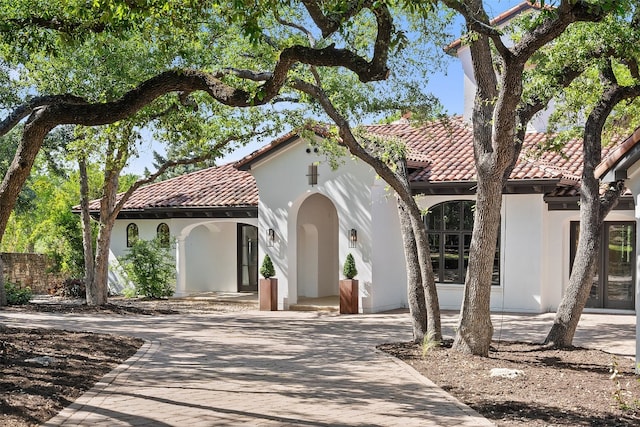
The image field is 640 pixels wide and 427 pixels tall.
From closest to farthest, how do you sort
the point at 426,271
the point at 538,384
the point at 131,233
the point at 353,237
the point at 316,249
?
1. the point at 538,384
2. the point at 426,271
3. the point at 353,237
4. the point at 316,249
5. the point at 131,233

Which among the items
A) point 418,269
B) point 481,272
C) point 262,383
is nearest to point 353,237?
point 418,269

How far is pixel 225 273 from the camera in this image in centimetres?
2597

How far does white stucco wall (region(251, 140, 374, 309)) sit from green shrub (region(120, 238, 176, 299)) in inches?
173

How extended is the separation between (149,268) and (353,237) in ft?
24.8

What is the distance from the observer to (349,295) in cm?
1942

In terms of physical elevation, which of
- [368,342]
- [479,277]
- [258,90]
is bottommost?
[368,342]

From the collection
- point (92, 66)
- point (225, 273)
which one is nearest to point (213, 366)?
point (92, 66)

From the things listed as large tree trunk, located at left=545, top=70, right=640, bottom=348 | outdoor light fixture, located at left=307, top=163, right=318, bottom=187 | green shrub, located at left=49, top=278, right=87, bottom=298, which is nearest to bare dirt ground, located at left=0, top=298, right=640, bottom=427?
large tree trunk, located at left=545, top=70, right=640, bottom=348

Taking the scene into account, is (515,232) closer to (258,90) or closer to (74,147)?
(74,147)

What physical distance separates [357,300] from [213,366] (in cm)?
854

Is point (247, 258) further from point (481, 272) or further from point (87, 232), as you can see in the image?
point (481, 272)

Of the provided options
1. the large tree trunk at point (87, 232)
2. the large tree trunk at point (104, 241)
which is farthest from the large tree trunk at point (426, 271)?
the large tree trunk at point (87, 232)

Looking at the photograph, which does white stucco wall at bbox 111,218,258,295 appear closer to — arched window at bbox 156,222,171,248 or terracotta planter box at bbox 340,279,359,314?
arched window at bbox 156,222,171,248

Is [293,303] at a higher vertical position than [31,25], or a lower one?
lower
